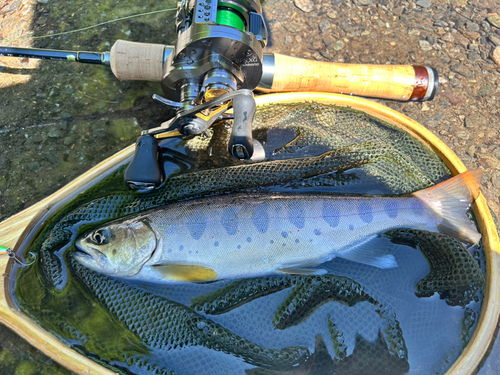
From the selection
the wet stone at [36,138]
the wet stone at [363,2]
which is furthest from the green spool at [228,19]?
the wet stone at [363,2]

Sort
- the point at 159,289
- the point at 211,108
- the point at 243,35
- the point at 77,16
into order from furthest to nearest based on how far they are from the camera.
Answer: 1. the point at 77,16
2. the point at 159,289
3. the point at 211,108
4. the point at 243,35

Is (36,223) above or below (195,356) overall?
above

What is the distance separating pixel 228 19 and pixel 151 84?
1248mm

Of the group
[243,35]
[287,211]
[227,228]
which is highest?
[243,35]

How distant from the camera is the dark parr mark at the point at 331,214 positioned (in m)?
1.81

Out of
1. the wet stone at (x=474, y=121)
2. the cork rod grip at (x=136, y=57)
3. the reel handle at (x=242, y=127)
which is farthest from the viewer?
the wet stone at (x=474, y=121)

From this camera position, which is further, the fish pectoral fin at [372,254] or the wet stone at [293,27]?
the wet stone at [293,27]

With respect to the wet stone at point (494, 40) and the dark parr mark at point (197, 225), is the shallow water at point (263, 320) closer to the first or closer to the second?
the dark parr mark at point (197, 225)

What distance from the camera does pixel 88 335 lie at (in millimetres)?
1690

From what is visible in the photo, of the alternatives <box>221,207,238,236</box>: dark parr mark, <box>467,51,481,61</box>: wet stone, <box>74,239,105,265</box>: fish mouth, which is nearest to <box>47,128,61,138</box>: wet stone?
<box>74,239,105,265</box>: fish mouth

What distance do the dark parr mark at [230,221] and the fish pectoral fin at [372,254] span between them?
61 cm

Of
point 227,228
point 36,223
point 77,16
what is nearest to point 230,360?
point 227,228

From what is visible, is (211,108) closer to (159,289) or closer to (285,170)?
(285,170)

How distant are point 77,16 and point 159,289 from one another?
8.61ft
